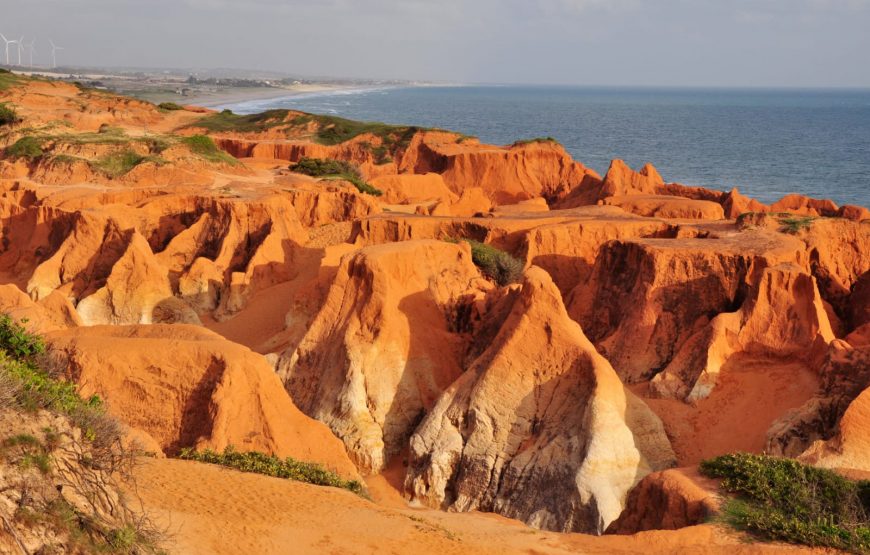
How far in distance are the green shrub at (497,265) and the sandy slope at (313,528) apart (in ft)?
43.0

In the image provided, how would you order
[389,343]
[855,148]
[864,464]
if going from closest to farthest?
1. [864,464]
2. [389,343]
3. [855,148]

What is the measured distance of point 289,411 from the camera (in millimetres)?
16094

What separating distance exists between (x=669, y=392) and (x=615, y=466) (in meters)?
4.76


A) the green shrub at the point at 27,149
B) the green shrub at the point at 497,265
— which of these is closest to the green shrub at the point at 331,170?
the green shrub at the point at 27,149

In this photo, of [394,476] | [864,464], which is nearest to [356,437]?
[394,476]

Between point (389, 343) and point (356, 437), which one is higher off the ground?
point (389, 343)

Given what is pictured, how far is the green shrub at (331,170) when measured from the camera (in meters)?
41.4

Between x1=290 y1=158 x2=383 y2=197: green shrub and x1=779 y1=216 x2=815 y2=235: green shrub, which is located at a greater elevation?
x1=779 y1=216 x2=815 y2=235: green shrub

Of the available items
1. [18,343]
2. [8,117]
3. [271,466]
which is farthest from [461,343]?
[8,117]

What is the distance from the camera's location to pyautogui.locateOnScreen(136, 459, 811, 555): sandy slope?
10.9 m

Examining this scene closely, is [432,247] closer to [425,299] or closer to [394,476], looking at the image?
[425,299]

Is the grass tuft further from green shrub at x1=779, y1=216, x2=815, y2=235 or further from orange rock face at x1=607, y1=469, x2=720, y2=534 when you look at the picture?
orange rock face at x1=607, y1=469, x2=720, y2=534

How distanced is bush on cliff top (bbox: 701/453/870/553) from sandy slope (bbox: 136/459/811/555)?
1.40ft

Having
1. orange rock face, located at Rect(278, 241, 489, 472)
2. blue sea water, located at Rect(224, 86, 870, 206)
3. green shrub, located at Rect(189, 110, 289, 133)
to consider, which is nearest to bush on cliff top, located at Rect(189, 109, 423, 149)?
green shrub, located at Rect(189, 110, 289, 133)
